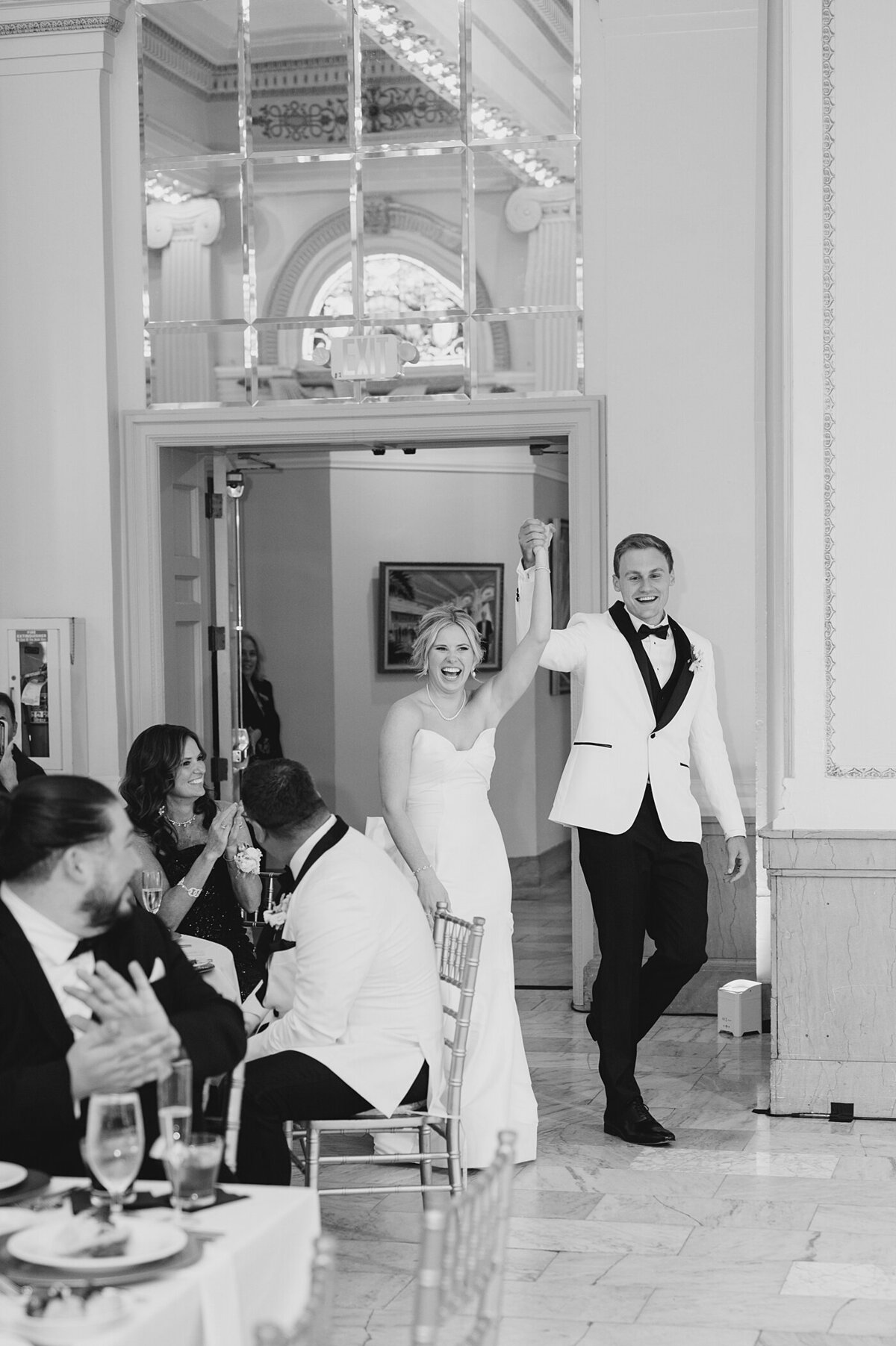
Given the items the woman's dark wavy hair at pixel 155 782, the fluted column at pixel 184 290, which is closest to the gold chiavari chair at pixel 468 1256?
the woman's dark wavy hair at pixel 155 782

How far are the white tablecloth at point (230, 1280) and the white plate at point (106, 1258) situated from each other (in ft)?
0.11

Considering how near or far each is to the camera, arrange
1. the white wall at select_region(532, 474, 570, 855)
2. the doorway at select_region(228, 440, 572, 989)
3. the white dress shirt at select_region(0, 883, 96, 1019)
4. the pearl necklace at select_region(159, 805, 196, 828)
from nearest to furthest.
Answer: the white dress shirt at select_region(0, 883, 96, 1019)
the pearl necklace at select_region(159, 805, 196, 828)
the doorway at select_region(228, 440, 572, 989)
the white wall at select_region(532, 474, 570, 855)

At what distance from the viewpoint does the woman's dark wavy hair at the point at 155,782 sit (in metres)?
4.91

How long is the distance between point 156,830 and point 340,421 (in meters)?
2.53

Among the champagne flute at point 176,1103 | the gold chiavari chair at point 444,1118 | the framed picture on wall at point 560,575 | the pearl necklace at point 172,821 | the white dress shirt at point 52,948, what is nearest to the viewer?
the champagne flute at point 176,1103

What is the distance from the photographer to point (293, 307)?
274 inches

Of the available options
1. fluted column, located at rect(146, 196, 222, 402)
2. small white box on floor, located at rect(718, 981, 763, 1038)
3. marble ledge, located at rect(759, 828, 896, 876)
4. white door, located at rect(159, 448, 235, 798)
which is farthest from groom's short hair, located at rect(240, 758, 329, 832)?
fluted column, located at rect(146, 196, 222, 402)

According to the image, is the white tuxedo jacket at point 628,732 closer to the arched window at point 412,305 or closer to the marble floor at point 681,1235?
the marble floor at point 681,1235

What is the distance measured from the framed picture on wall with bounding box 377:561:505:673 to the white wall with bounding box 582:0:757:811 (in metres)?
2.92

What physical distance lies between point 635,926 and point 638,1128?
23.9 inches

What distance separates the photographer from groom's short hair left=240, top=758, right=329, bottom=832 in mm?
3559

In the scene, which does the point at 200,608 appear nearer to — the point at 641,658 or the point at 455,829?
the point at 641,658

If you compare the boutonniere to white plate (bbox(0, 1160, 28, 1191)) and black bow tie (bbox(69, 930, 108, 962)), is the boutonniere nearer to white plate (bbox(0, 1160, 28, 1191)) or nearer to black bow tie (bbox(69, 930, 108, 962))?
black bow tie (bbox(69, 930, 108, 962))

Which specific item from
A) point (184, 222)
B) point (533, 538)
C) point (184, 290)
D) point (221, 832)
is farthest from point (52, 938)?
point (184, 222)
